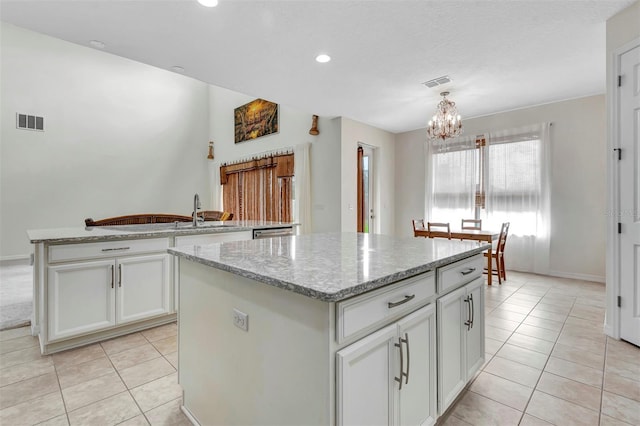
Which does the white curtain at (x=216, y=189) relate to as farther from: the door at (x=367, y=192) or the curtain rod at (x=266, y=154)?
the door at (x=367, y=192)

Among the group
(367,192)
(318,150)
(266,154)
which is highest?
(266,154)

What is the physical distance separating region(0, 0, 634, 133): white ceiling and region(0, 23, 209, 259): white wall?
4.26 metres

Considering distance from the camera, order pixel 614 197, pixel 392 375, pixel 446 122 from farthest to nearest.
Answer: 1. pixel 446 122
2. pixel 614 197
3. pixel 392 375

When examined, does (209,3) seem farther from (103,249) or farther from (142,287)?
(142,287)

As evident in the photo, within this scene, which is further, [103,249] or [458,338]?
[103,249]

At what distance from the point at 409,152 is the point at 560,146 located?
2.45m

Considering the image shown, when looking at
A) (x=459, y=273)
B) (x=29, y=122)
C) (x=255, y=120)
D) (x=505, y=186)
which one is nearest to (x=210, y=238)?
(x=459, y=273)

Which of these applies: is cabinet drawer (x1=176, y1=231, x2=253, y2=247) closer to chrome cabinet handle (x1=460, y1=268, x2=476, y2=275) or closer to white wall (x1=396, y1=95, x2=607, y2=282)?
chrome cabinet handle (x1=460, y1=268, x2=476, y2=275)

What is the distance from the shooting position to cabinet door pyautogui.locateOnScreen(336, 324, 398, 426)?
0.88 metres

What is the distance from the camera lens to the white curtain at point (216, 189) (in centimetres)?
771

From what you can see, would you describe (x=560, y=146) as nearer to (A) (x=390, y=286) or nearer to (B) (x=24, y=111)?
(A) (x=390, y=286)

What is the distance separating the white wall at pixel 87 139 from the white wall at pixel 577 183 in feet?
24.4

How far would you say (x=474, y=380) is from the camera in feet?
6.15

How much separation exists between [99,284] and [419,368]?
2.42 meters
